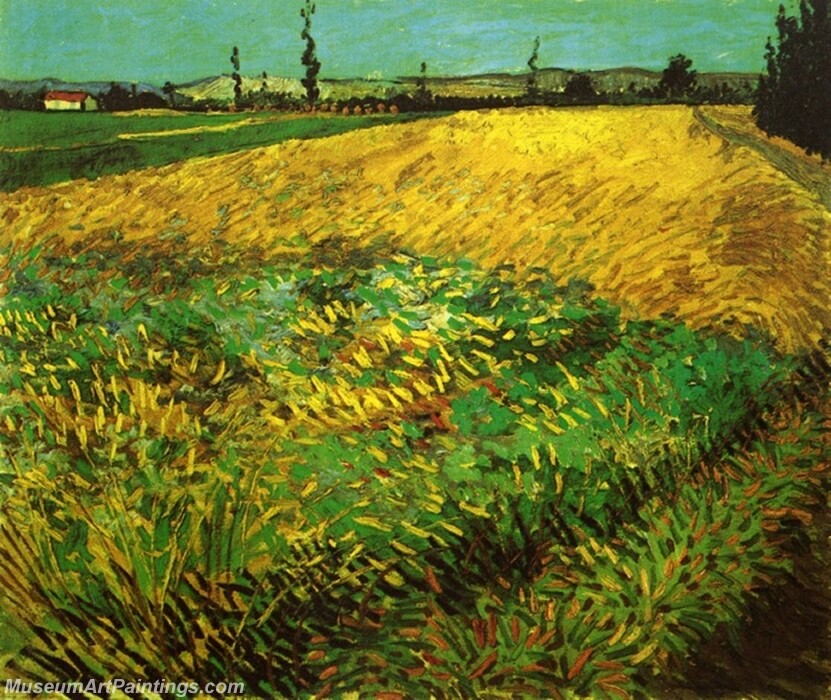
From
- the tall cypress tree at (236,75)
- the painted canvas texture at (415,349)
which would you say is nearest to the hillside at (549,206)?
the painted canvas texture at (415,349)

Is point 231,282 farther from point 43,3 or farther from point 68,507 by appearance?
point 43,3

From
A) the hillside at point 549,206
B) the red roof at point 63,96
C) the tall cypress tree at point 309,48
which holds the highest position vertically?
the tall cypress tree at point 309,48

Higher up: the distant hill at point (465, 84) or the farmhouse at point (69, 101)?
the distant hill at point (465, 84)

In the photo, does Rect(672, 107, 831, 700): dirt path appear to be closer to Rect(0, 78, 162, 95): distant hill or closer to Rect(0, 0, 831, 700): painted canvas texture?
Rect(0, 0, 831, 700): painted canvas texture

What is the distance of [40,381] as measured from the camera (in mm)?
2307

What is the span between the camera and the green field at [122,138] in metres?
2.31

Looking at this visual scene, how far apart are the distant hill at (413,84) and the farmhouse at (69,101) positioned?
0.06 feet

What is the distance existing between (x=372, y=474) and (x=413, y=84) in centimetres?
121

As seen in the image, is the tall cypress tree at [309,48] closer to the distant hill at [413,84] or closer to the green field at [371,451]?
the distant hill at [413,84]

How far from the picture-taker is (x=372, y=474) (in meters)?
2.19

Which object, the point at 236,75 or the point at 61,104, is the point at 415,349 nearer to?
the point at 236,75

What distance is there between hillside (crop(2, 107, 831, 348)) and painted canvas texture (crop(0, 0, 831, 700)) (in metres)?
0.01

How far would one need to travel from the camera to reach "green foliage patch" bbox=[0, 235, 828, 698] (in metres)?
2.12

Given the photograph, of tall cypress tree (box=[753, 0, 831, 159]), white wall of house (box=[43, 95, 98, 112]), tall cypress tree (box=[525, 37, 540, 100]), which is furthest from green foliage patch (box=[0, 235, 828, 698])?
tall cypress tree (box=[753, 0, 831, 159])
